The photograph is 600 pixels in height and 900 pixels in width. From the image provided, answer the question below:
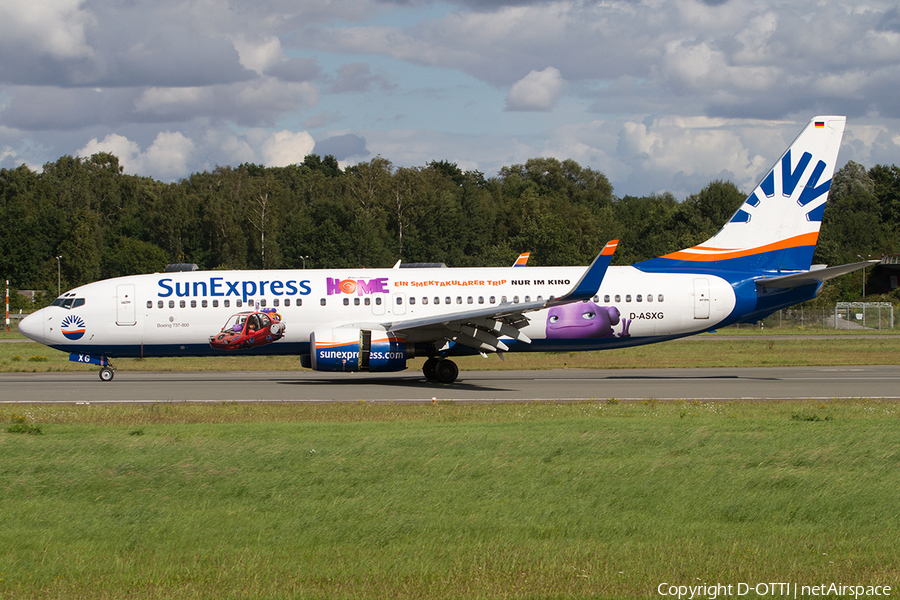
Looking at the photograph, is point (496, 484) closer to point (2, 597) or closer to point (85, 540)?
point (85, 540)

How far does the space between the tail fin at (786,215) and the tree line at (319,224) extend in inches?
2303

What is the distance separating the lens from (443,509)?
874 centimetres

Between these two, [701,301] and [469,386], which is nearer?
[469,386]

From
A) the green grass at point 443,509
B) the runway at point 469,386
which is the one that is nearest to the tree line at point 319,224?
the runway at point 469,386

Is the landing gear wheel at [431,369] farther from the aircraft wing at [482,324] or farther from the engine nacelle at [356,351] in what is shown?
the engine nacelle at [356,351]

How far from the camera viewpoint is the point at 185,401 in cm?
1998

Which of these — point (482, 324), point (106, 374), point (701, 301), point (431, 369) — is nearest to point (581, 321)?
point (482, 324)

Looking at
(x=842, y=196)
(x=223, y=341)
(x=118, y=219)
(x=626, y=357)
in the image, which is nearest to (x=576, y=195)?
(x=842, y=196)

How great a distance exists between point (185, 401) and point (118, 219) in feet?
327

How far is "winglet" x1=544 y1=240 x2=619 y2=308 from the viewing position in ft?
70.2

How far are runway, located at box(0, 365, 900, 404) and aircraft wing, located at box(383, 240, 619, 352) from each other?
1354mm

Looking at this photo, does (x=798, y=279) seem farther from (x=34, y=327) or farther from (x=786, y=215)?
(x=34, y=327)

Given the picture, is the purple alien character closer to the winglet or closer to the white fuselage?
the white fuselage

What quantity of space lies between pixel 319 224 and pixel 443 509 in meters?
91.2
